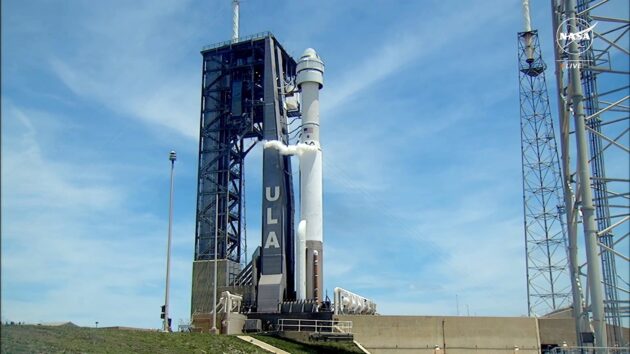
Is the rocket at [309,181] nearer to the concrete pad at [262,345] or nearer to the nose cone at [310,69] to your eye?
the nose cone at [310,69]

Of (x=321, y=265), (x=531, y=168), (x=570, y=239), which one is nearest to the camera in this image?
(x=570, y=239)

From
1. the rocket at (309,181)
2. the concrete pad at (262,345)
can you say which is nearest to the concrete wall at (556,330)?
the rocket at (309,181)

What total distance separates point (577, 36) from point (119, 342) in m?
26.3

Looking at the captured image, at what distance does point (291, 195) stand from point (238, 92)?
13747 millimetres

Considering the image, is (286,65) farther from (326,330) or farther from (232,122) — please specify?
(326,330)

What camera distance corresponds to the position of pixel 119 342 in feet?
115

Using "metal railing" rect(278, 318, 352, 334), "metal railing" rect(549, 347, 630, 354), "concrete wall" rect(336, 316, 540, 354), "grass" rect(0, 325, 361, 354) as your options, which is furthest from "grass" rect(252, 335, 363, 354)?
"metal railing" rect(549, 347, 630, 354)

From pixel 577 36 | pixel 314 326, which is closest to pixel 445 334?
pixel 314 326

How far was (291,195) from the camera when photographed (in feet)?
233

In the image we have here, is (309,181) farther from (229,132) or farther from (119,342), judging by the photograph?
(119,342)

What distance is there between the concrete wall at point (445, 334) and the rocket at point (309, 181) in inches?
240

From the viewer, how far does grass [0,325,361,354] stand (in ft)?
92.8

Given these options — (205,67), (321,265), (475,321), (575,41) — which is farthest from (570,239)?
(205,67)

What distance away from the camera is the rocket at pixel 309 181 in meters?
64.0
